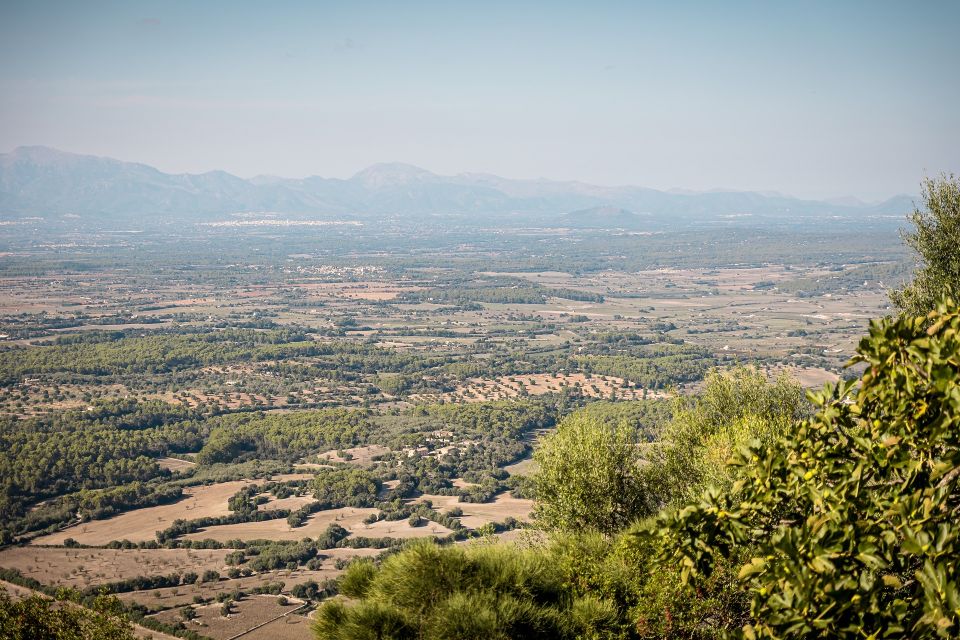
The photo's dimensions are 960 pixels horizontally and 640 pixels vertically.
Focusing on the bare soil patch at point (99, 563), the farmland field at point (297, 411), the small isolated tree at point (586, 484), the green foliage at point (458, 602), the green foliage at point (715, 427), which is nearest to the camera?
the green foliage at point (458, 602)

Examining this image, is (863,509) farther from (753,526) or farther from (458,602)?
(458,602)

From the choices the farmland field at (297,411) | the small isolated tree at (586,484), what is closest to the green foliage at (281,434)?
the farmland field at (297,411)

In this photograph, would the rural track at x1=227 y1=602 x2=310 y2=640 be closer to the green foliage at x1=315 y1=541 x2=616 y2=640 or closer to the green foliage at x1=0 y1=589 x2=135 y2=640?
the green foliage at x1=0 y1=589 x2=135 y2=640

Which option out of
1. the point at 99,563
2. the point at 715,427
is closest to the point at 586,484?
the point at 715,427

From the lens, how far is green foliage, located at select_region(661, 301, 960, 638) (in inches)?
180

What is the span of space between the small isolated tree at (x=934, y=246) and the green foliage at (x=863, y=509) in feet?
51.6

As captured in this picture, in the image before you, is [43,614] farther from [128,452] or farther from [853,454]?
[128,452]

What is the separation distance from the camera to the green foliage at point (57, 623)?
1398 cm

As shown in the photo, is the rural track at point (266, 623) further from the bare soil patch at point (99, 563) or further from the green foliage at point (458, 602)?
the green foliage at point (458, 602)

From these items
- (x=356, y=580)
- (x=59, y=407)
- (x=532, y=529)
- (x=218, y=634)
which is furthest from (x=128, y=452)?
(x=356, y=580)

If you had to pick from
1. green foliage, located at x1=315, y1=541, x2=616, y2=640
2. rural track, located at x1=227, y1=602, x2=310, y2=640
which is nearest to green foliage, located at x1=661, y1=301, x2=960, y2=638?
green foliage, located at x1=315, y1=541, x2=616, y2=640

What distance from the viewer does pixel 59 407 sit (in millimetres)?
87125

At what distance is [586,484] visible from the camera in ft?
67.8

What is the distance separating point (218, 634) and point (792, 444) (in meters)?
35.4
